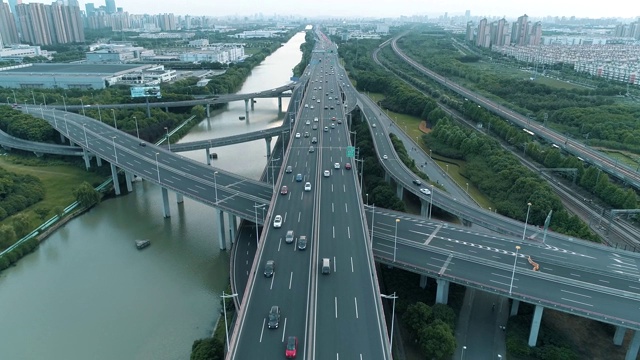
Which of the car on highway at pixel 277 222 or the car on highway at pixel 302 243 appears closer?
the car on highway at pixel 302 243

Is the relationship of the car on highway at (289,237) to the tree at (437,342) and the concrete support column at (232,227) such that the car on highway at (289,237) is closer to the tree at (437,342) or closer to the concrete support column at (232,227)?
the tree at (437,342)

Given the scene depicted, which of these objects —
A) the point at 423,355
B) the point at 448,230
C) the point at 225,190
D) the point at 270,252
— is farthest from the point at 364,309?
the point at 225,190

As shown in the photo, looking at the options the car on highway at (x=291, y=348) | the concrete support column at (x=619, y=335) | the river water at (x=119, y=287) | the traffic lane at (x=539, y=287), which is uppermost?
the car on highway at (x=291, y=348)

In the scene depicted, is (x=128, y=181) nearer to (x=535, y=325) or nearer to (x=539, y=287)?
(x=539, y=287)

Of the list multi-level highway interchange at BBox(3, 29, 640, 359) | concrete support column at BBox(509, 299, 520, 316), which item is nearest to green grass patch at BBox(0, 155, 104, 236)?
multi-level highway interchange at BBox(3, 29, 640, 359)

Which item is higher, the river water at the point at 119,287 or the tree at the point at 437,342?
the tree at the point at 437,342

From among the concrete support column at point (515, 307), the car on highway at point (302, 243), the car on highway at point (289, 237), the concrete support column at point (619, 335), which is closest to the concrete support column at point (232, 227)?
the car on highway at point (289, 237)

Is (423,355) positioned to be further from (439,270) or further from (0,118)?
(0,118)
